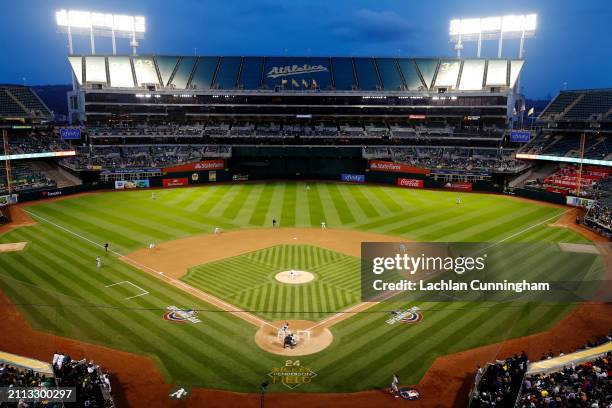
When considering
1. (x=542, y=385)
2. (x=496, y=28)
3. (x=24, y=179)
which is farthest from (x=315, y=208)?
(x=496, y=28)

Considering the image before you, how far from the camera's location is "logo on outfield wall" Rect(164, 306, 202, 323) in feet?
70.3

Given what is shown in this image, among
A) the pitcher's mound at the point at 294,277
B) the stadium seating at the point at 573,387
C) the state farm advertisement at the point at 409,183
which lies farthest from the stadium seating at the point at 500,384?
the state farm advertisement at the point at 409,183

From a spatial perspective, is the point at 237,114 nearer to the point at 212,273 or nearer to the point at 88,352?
the point at 212,273

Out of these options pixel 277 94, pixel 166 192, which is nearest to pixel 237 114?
pixel 277 94

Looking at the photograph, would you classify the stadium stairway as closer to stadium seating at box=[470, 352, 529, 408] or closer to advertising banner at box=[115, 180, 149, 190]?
advertising banner at box=[115, 180, 149, 190]

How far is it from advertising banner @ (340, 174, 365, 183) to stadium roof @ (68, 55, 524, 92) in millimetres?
17215

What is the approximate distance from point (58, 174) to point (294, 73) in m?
43.3

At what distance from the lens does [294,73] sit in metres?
78.2

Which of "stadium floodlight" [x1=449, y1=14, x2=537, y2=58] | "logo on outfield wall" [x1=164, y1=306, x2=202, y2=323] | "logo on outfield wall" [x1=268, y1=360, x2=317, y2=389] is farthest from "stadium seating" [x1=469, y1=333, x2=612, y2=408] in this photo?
"stadium floodlight" [x1=449, y1=14, x2=537, y2=58]

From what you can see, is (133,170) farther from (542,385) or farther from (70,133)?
(542,385)

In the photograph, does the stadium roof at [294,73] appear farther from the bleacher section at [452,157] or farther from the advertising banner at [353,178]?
the advertising banner at [353,178]

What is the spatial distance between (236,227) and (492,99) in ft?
178

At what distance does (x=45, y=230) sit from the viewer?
38.1 meters

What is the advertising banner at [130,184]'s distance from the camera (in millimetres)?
59375
